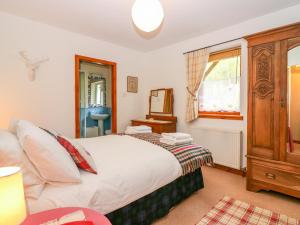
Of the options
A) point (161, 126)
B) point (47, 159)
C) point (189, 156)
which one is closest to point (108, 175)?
point (47, 159)

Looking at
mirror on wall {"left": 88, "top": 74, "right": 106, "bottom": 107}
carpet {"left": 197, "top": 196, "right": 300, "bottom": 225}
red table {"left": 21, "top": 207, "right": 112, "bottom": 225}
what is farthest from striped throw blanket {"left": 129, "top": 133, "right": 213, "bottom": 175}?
mirror on wall {"left": 88, "top": 74, "right": 106, "bottom": 107}

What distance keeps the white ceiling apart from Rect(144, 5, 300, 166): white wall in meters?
0.12

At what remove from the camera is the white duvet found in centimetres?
113

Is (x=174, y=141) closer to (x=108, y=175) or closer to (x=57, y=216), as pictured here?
(x=108, y=175)

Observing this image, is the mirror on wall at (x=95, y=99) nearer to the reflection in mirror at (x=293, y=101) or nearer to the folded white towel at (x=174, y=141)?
the folded white towel at (x=174, y=141)

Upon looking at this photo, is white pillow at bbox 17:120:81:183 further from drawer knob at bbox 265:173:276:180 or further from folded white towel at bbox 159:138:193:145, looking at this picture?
drawer knob at bbox 265:173:276:180

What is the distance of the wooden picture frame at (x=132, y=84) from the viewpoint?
4.24 m

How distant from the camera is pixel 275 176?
218 centimetres

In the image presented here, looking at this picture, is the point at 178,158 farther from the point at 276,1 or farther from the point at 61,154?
the point at 276,1

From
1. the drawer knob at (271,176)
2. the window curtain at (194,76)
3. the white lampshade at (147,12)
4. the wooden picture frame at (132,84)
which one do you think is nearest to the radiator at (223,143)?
the window curtain at (194,76)

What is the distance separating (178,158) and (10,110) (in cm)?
264

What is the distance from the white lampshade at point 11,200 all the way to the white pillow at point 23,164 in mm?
331

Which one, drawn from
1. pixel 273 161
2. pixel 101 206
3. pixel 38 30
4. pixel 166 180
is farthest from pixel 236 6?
pixel 38 30

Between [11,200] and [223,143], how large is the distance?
301cm
